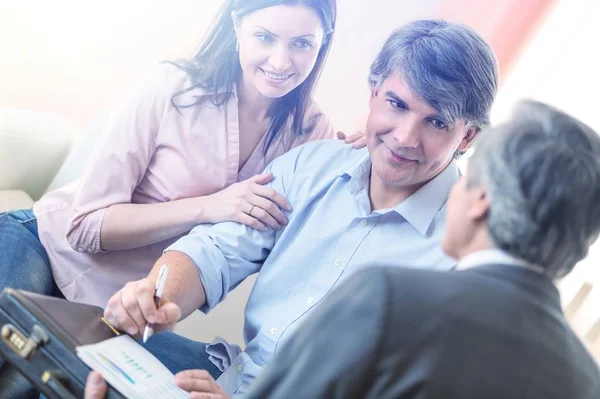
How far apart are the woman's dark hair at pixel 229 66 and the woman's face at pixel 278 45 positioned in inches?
1.2

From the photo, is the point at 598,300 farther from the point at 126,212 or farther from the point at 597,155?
the point at 126,212

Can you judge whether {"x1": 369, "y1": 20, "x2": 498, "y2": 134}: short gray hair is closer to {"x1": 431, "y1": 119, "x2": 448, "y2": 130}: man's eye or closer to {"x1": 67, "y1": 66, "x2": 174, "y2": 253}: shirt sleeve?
{"x1": 431, "y1": 119, "x2": 448, "y2": 130}: man's eye

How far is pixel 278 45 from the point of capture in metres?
1.25

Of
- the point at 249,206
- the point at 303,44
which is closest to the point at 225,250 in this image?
the point at 249,206

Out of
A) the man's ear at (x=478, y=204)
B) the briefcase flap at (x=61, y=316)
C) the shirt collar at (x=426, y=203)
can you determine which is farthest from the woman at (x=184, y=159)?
the man's ear at (x=478, y=204)

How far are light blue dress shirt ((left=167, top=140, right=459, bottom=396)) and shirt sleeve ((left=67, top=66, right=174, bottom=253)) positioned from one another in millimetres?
197

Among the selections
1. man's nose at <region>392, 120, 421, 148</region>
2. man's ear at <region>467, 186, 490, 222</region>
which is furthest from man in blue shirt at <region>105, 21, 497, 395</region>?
man's ear at <region>467, 186, 490, 222</region>

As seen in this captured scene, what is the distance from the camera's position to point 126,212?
1253 millimetres

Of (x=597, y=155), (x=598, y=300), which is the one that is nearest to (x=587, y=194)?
(x=597, y=155)

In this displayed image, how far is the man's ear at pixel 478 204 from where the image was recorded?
0.64 meters

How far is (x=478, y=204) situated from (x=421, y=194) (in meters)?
0.47

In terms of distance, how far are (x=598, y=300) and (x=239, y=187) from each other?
931mm

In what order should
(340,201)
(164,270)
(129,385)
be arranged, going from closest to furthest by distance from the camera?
(129,385), (164,270), (340,201)

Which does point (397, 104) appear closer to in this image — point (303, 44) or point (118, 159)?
point (303, 44)
